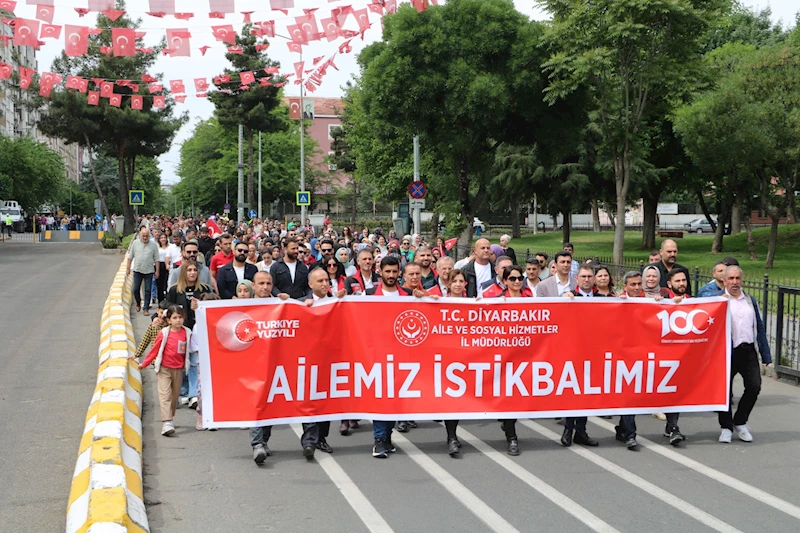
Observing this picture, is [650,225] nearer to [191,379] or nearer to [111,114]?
[111,114]

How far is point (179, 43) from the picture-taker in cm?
2002

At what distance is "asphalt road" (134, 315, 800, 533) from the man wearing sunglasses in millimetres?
2499

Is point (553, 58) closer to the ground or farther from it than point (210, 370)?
farther from it

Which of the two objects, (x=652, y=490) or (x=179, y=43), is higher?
(x=179, y=43)

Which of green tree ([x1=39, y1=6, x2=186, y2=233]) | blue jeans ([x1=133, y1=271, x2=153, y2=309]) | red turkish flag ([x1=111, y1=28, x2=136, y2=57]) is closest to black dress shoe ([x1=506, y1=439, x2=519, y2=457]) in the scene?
blue jeans ([x1=133, y1=271, x2=153, y2=309])

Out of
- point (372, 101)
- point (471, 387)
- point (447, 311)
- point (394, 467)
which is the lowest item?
point (394, 467)

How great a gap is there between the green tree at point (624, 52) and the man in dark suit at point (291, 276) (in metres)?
14.2

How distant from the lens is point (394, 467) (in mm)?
7852

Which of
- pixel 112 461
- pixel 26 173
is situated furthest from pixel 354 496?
pixel 26 173

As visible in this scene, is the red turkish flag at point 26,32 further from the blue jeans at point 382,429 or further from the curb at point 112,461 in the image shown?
the blue jeans at point 382,429

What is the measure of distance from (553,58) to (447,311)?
1767cm

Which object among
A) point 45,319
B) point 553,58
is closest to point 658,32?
→ point 553,58

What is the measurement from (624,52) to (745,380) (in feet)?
55.4

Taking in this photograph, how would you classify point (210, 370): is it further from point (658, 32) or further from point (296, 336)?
point (658, 32)
